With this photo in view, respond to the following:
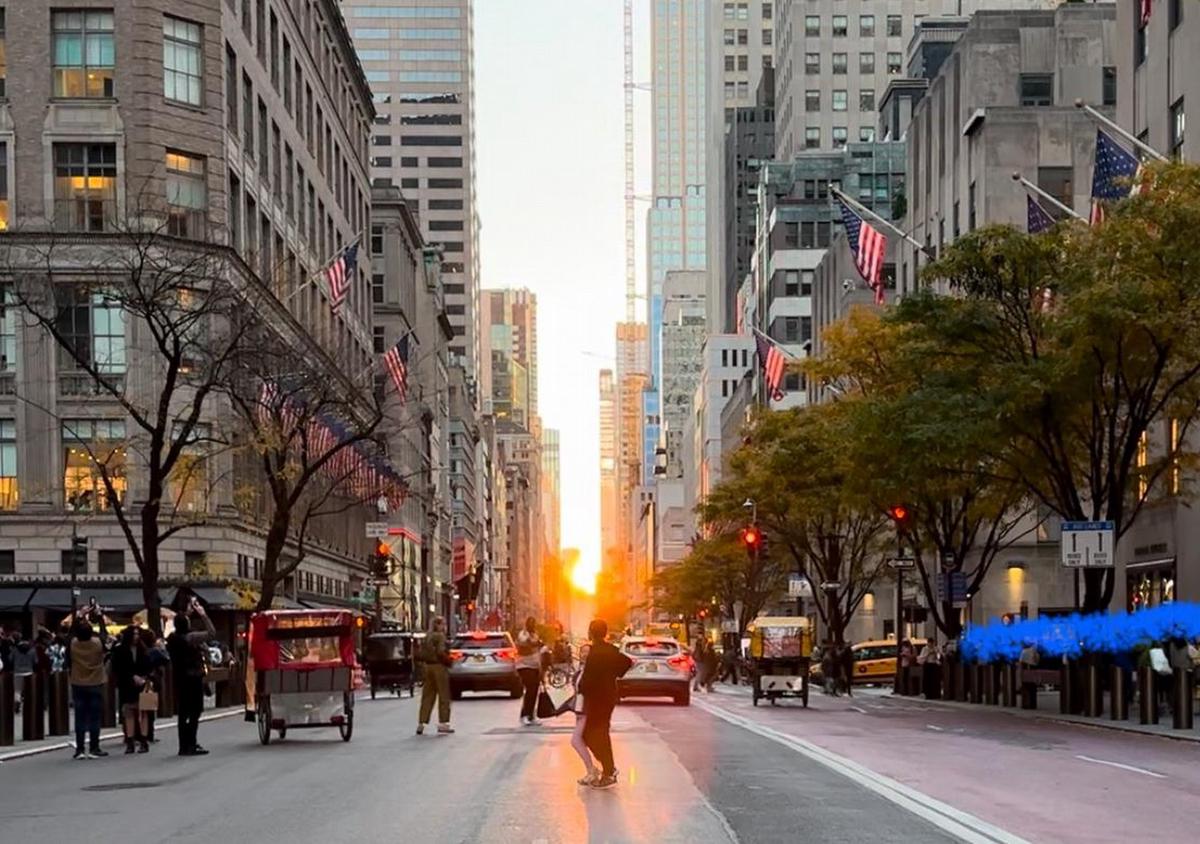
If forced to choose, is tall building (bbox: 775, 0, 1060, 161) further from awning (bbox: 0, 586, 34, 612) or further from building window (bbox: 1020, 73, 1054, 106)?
awning (bbox: 0, 586, 34, 612)

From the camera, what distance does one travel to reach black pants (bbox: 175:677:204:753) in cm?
2473

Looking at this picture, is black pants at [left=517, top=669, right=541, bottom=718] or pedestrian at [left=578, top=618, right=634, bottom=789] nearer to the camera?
pedestrian at [left=578, top=618, right=634, bottom=789]

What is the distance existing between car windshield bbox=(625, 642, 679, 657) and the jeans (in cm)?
1984

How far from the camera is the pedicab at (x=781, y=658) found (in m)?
42.2

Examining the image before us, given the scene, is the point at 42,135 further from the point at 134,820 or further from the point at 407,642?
the point at 134,820

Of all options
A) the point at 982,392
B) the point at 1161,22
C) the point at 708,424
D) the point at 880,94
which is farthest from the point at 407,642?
the point at 708,424

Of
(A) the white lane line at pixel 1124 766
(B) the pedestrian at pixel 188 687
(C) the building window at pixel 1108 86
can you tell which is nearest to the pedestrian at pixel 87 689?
(B) the pedestrian at pixel 188 687

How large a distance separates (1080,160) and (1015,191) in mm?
2829

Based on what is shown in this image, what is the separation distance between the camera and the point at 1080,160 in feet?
217

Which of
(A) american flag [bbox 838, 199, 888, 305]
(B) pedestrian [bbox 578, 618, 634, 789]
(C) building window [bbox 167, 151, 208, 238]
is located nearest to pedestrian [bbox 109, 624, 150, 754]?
(B) pedestrian [bbox 578, 618, 634, 789]

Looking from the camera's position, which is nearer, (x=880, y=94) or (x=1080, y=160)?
(x=1080, y=160)

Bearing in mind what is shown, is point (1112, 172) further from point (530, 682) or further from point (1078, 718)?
point (530, 682)

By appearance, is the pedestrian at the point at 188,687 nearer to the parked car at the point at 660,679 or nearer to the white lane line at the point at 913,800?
the white lane line at the point at 913,800

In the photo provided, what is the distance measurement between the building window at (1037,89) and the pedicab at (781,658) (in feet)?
118
